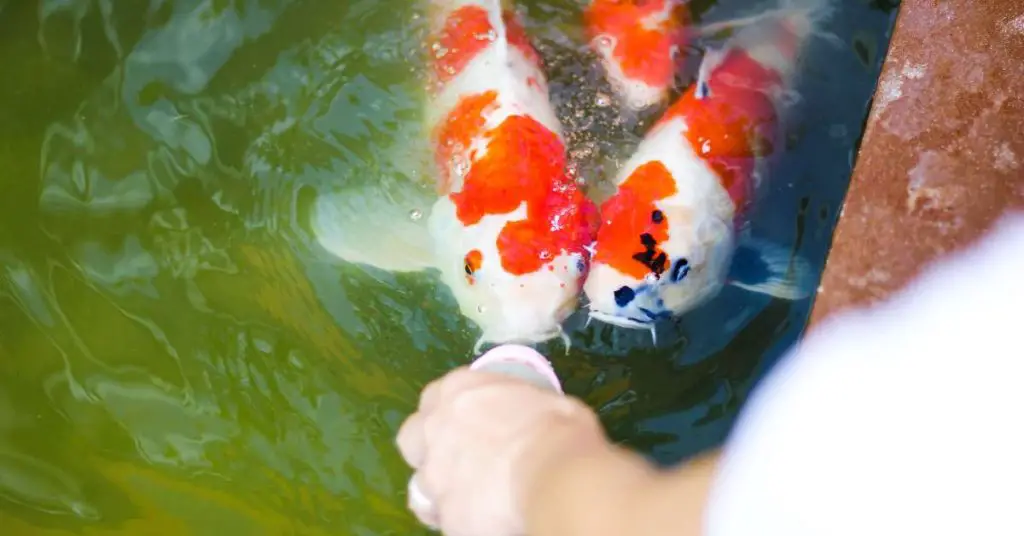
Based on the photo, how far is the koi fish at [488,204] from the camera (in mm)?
1619

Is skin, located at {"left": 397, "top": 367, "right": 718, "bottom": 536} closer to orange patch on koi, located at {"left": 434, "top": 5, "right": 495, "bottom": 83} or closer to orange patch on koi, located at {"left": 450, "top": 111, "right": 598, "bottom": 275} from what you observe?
orange patch on koi, located at {"left": 450, "top": 111, "right": 598, "bottom": 275}

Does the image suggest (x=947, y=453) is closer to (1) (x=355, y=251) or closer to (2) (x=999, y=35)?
(2) (x=999, y=35)

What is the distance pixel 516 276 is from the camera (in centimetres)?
159

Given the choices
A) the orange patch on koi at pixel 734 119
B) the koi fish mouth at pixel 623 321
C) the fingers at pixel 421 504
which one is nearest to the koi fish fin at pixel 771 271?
the orange patch on koi at pixel 734 119

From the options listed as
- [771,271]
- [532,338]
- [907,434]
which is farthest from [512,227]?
[907,434]

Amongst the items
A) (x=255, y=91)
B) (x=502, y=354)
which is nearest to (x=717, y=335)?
(x=502, y=354)

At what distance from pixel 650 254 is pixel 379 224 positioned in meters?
0.65

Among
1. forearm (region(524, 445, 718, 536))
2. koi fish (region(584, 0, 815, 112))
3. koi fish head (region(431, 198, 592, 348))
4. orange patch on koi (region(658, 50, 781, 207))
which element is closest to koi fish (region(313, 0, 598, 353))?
koi fish head (region(431, 198, 592, 348))

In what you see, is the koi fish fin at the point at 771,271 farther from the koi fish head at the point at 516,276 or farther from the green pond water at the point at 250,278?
the koi fish head at the point at 516,276

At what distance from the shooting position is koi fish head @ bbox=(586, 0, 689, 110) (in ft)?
6.29

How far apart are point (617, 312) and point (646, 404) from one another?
274mm

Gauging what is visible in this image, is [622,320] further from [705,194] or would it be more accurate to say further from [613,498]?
[613,498]

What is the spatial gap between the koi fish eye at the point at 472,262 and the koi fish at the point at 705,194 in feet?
0.75

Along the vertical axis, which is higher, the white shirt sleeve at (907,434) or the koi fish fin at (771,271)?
the white shirt sleeve at (907,434)
